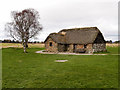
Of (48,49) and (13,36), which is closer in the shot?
(13,36)

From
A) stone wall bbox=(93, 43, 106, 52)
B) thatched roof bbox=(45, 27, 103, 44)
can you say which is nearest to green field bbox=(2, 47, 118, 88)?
stone wall bbox=(93, 43, 106, 52)

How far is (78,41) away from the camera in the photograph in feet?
122

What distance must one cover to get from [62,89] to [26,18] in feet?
122

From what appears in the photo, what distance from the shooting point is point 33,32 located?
41.7 metres

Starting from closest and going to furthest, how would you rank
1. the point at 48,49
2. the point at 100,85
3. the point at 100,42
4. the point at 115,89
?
the point at 115,89
the point at 100,85
the point at 100,42
the point at 48,49

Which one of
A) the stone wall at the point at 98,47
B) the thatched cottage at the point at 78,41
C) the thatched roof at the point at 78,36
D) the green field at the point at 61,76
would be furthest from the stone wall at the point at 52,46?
the green field at the point at 61,76

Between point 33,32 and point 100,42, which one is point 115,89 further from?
point 33,32

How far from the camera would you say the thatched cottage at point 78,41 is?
35219mm

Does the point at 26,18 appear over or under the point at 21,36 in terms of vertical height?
over

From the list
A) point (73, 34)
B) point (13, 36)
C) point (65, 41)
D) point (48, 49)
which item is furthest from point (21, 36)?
point (73, 34)

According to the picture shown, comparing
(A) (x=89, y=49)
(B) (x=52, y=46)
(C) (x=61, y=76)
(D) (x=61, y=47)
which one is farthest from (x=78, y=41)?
(C) (x=61, y=76)

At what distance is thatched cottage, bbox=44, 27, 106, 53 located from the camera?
35219mm

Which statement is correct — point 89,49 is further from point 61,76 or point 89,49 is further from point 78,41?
point 61,76

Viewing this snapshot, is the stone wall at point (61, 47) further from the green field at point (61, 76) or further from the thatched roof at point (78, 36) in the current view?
the green field at point (61, 76)
